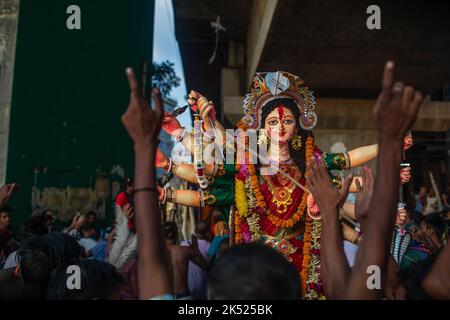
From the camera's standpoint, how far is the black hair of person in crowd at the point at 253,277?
4.84 feet

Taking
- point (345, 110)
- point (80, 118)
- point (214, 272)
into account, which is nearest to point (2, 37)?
point (80, 118)

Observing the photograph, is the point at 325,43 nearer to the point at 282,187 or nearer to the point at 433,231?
the point at 433,231

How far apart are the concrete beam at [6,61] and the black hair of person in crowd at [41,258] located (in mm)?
6506

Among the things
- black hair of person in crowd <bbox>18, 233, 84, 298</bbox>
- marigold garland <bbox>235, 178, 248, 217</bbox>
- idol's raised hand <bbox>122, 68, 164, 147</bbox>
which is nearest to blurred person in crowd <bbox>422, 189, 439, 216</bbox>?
marigold garland <bbox>235, 178, 248, 217</bbox>

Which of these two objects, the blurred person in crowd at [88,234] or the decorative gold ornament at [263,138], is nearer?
the decorative gold ornament at [263,138]

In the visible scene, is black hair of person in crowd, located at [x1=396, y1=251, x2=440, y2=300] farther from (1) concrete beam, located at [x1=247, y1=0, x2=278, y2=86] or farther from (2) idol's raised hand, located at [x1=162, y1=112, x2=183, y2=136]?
(1) concrete beam, located at [x1=247, y1=0, x2=278, y2=86]

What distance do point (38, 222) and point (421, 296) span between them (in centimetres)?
463

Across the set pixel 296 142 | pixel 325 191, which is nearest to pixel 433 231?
pixel 296 142

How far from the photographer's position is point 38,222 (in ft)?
17.1

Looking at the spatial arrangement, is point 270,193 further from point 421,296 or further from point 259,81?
point 421,296

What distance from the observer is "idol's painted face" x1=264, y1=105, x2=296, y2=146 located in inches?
147

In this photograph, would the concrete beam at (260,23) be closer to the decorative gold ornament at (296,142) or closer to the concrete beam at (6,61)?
the decorative gold ornament at (296,142)

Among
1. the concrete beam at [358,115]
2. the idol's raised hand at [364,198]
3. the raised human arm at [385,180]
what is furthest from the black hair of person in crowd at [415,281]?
the concrete beam at [358,115]

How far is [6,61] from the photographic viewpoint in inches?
346
